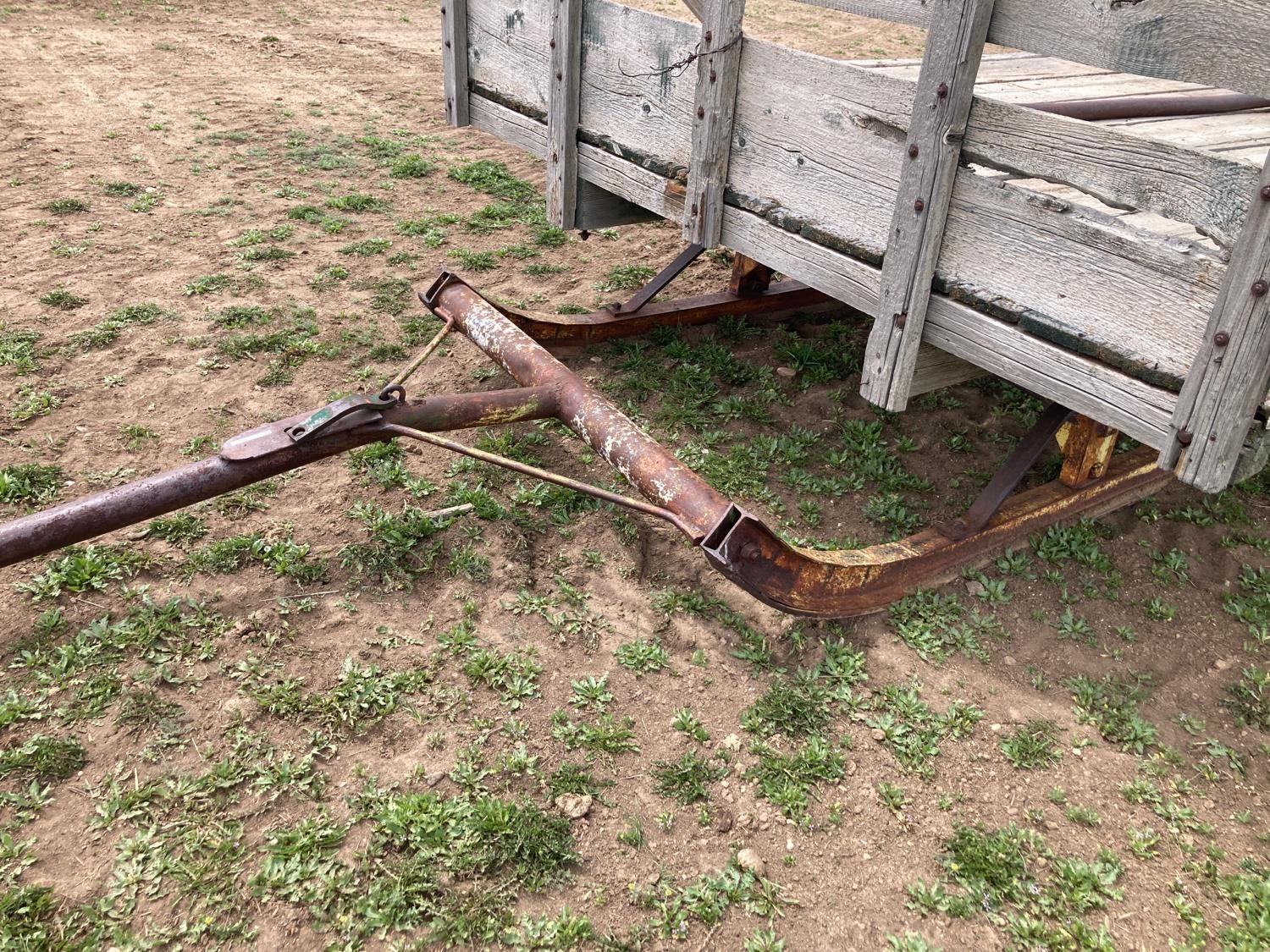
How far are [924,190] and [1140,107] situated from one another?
1.27 metres

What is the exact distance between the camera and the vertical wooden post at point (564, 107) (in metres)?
3.52

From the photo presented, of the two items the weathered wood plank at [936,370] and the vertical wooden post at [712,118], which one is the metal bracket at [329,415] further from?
the weathered wood plank at [936,370]

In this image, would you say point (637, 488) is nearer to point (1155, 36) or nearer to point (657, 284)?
point (1155, 36)

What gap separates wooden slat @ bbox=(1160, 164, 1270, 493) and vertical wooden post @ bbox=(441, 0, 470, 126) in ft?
10.2

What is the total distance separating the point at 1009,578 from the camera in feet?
11.1

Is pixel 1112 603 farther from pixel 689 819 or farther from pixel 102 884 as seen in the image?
pixel 102 884

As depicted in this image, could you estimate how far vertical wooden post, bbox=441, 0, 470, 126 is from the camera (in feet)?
13.3

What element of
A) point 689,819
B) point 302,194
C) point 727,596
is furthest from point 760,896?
point 302,194

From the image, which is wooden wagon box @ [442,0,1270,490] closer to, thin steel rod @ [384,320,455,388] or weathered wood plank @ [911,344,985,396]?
weathered wood plank @ [911,344,985,396]

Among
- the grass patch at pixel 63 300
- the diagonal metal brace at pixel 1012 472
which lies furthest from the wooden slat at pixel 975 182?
the grass patch at pixel 63 300

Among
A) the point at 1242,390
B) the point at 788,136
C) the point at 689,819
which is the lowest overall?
the point at 689,819

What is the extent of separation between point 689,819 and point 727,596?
87 cm

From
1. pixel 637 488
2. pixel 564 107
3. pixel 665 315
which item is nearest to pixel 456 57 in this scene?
pixel 564 107

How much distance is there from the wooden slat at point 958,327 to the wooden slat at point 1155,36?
0.66m
